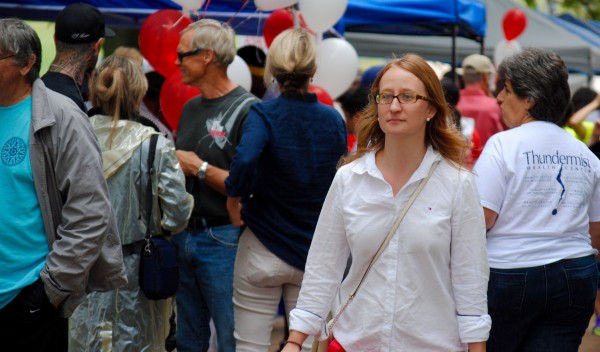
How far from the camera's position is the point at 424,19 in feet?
30.8

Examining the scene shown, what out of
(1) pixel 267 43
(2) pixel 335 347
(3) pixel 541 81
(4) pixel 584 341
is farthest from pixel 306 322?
(4) pixel 584 341

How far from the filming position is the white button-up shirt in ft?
10.3

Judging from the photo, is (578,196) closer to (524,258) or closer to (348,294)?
(524,258)

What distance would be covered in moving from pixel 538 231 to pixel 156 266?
1853mm

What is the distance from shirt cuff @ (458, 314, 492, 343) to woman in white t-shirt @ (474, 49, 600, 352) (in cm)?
87

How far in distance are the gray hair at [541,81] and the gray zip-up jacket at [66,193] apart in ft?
5.88

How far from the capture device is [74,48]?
446cm

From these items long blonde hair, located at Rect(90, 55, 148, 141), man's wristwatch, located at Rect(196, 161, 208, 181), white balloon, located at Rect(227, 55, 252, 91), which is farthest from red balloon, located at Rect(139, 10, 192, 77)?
man's wristwatch, located at Rect(196, 161, 208, 181)

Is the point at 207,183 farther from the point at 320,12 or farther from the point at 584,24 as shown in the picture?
the point at 584,24

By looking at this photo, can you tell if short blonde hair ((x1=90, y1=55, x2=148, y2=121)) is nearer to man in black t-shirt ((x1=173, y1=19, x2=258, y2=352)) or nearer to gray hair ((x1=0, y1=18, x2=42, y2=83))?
man in black t-shirt ((x1=173, y1=19, x2=258, y2=352))

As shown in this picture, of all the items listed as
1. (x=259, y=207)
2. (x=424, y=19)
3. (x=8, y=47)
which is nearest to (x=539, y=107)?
(x=259, y=207)

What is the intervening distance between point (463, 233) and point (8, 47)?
5.78ft

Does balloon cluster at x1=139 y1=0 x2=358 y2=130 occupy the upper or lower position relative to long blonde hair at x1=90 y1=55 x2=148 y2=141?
lower

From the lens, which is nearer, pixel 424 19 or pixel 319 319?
pixel 319 319
